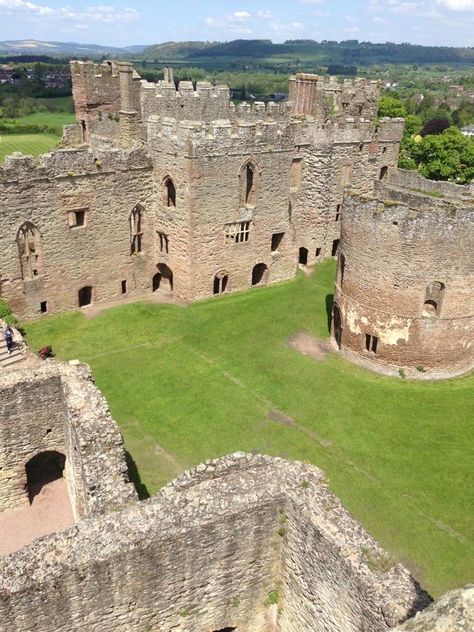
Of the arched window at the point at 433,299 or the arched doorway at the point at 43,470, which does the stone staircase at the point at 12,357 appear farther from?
the arched window at the point at 433,299

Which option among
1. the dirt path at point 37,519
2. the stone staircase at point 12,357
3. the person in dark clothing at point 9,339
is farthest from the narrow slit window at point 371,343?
the person in dark clothing at point 9,339

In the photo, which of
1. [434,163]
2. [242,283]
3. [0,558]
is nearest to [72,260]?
[242,283]

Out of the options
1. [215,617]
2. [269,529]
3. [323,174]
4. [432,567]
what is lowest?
[432,567]

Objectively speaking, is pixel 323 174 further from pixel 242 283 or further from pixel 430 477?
pixel 430 477

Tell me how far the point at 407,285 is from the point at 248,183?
10588 mm

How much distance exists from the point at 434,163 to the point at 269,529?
4033cm

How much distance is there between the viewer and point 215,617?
432 inches

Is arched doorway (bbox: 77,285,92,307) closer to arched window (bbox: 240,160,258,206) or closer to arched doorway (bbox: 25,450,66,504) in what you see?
arched window (bbox: 240,160,258,206)

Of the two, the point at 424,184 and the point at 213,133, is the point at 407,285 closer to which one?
the point at 213,133

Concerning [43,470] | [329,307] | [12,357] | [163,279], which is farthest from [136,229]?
[43,470]

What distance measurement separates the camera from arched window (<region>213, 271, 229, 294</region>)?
28606 millimetres

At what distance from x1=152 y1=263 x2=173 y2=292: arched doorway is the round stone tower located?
9.49 meters

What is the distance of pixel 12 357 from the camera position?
2175 centimetres

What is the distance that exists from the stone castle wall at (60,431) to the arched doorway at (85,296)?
12.1m
